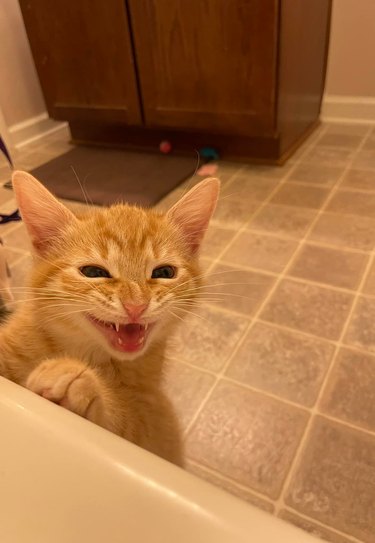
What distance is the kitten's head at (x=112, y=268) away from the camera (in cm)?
68

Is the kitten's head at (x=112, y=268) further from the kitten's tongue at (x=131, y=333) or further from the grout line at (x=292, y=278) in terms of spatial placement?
the grout line at (x=292, y=278)

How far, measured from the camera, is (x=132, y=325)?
0.71m

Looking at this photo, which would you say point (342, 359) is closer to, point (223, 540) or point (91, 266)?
point (91, 266)

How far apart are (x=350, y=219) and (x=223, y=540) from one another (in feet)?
5.46

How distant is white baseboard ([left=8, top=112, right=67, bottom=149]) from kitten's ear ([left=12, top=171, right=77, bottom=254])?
2.32m

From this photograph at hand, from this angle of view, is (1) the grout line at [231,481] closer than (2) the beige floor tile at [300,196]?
Yes

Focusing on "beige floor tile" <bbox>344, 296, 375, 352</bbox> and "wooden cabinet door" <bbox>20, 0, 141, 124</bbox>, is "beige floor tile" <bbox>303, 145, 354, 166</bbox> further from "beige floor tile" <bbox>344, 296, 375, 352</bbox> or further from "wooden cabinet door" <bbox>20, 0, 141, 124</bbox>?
"beige floor tile" <bbox>344, 296, 375, 352</bbox>

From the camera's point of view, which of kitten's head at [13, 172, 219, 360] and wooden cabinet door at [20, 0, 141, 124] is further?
wooden cabinet door at [20, 0, 141, 124]

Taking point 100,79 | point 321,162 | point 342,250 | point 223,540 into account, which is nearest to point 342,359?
point 342,250

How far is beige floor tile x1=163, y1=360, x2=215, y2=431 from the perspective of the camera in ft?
3.70

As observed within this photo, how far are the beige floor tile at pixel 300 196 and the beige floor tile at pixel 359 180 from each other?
0.13 m

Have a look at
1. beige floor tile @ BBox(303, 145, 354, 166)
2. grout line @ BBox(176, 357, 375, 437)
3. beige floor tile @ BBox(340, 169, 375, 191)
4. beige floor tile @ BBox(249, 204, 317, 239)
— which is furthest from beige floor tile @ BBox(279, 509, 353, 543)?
beige floor tile @ BBox(303, 145, 354, 166)

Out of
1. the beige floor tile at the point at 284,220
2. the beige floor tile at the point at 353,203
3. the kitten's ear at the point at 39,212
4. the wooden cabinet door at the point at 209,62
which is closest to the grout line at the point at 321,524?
the kitten's ear at the point at 39,212

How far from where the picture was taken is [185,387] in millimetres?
1188
